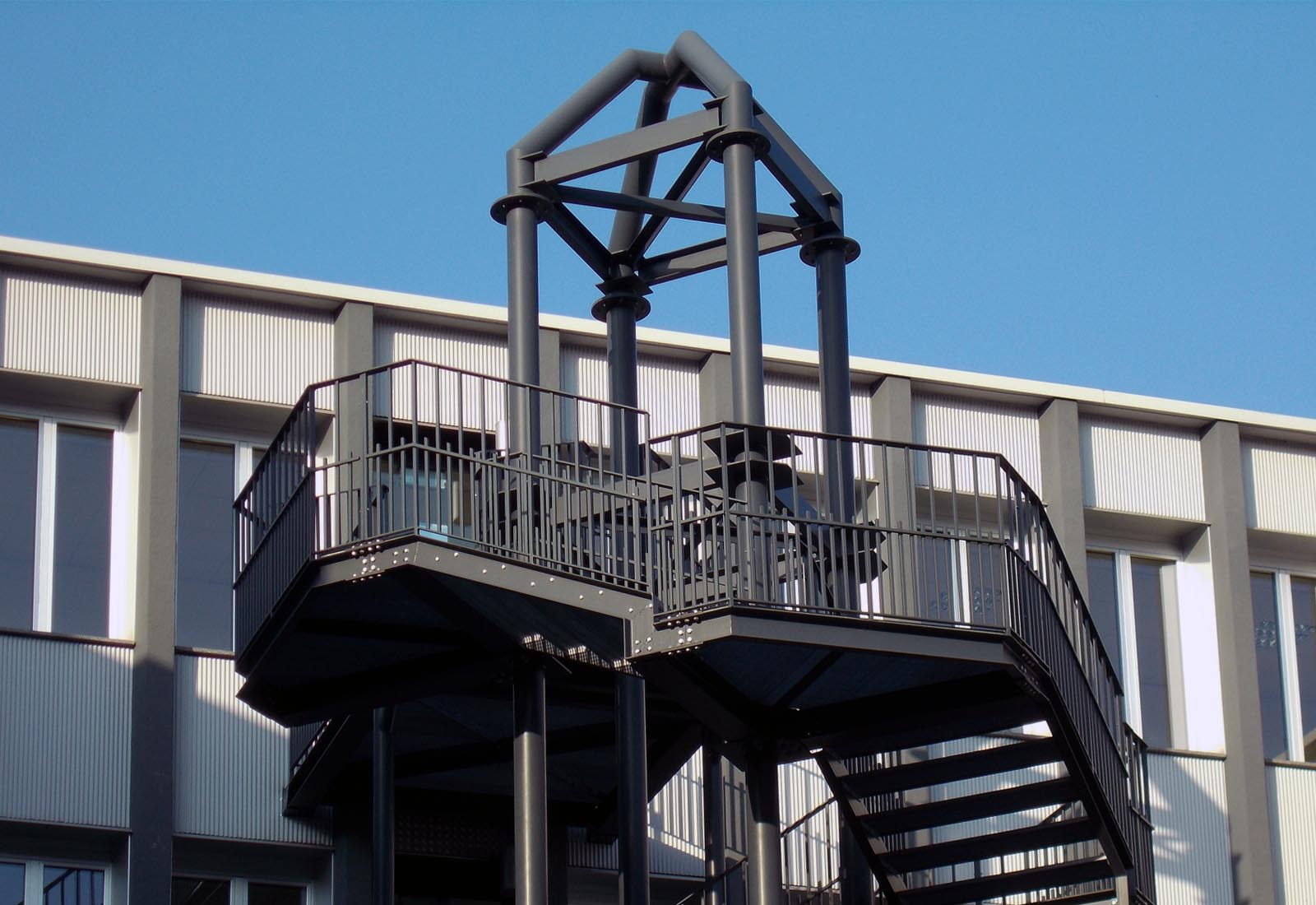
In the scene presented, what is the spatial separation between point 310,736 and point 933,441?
852cm

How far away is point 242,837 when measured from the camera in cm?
2230

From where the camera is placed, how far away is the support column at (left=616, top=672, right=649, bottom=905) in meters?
18.5

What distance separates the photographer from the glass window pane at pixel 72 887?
71.5 feet

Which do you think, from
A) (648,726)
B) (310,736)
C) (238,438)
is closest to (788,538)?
(648,726)

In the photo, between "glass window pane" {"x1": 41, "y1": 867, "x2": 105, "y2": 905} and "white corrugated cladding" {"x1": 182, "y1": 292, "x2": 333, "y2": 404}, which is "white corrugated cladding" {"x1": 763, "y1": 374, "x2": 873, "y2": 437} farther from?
"glass window pane" {"x1": 41, "y1": 867, "x2": 105, "y2": 905}

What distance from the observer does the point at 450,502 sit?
16828mm

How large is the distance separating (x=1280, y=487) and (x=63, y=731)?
1432 centimetres

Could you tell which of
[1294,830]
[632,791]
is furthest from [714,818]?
[1294,830]

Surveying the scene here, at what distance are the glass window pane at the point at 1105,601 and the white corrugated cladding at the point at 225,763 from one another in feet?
31.2

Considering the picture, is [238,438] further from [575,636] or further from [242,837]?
[575,636]

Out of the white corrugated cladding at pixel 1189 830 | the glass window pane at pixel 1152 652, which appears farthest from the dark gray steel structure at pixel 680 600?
the glass window pane at pixel 1152 652

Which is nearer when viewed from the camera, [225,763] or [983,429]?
[225,763]

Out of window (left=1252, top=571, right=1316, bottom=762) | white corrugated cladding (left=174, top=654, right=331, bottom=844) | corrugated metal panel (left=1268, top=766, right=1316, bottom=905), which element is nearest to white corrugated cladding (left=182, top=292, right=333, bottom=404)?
white corrugated cladding (left=174, top=654, right=331, bottom=844)

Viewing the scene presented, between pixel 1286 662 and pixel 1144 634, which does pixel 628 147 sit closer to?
pixel 1144 634
